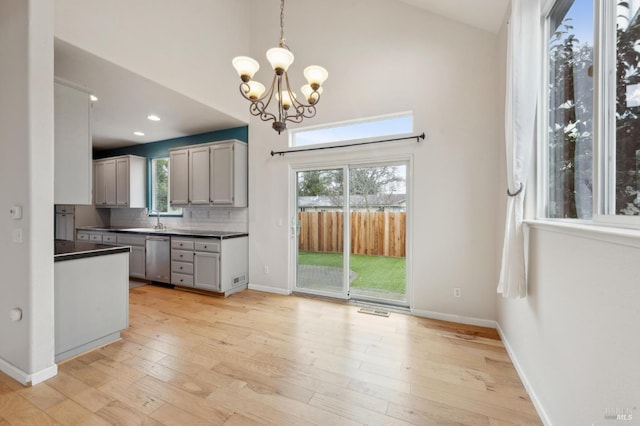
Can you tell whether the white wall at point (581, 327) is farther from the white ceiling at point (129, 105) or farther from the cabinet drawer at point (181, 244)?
the cabinet drawer at point (181, 244)

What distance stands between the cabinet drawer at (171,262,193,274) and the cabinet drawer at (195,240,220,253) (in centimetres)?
32

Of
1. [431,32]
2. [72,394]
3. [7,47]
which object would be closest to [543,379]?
[72,394]

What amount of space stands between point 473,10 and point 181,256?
193 inches

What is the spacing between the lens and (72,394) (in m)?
1.84

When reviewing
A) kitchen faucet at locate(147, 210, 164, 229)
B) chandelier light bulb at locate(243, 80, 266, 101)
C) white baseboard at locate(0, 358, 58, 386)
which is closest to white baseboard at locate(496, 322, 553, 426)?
chandelier light bulb at locate(243, 80, 266, 101)

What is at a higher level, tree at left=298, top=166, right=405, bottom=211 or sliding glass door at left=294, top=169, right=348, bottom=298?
tree at left=298, top=166, right=405, bottom=211

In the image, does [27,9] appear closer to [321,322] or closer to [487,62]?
[321,322]

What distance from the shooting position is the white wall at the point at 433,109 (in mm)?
2932

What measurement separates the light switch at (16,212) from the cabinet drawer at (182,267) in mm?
2293

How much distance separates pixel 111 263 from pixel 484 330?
3892 mm

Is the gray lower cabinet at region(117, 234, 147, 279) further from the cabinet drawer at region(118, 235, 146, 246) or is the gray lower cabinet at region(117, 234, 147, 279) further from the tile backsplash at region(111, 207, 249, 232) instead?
the tile backsplash at region(111, 207, 249, 232)

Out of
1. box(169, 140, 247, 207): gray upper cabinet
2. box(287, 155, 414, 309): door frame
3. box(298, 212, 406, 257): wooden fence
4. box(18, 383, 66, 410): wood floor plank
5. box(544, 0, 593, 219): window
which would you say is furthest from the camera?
box(169, 140, 247, 207): gray upper cabinet

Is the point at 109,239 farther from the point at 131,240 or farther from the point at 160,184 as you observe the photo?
the point at 160,184

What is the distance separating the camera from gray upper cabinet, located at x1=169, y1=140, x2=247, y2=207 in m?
4.23
